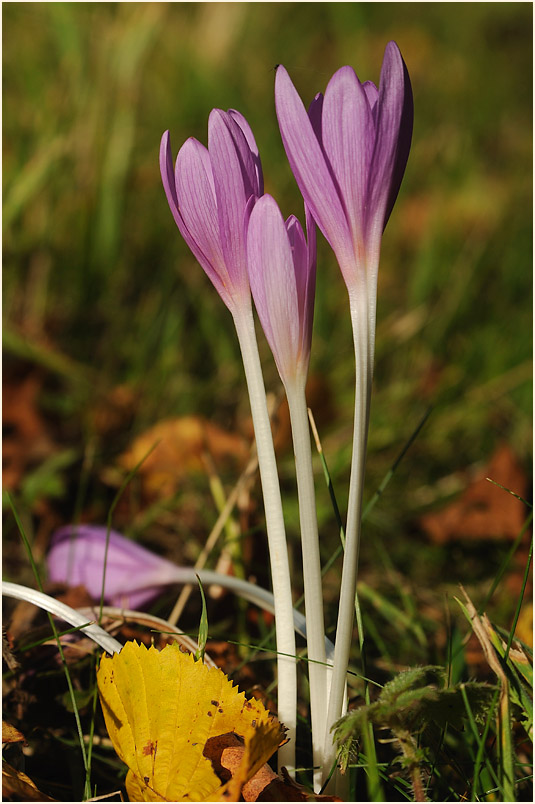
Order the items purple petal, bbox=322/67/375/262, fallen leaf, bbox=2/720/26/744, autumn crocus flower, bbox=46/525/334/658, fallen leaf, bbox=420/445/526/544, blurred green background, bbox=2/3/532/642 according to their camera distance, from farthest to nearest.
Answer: blurred green background, bbox=2/3/532/642 < fallen leaf, bbox=420/445/526/544 < autumn crocus flower, bbox=46/525/334/658 < fallen leaf, bbox=2/720/26/744 < purple petal, bbox=322/67/375/262

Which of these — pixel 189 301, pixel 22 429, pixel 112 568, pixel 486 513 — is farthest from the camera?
pixel 189 301

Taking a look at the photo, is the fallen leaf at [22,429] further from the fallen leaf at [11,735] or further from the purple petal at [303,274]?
the purple petal at [303,274]

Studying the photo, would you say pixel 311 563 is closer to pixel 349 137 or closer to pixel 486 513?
pixel 349 137

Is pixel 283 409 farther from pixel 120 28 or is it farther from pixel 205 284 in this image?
pixel 120 28

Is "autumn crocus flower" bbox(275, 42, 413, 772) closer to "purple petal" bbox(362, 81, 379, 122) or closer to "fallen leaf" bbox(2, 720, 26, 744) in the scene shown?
"purple petal" bbox(362, 81, 379, 122)

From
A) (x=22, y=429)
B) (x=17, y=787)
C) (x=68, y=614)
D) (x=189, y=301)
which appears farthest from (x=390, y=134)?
(x=189, y=301)

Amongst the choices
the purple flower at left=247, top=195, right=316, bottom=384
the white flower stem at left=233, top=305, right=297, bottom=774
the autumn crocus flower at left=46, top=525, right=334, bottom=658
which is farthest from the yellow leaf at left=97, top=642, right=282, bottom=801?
the purple flower at left=247, top=195, right=316, bottom=384
